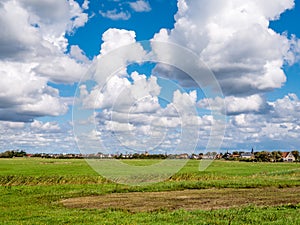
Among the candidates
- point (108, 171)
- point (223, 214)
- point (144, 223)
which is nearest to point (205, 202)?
point (223, 214)

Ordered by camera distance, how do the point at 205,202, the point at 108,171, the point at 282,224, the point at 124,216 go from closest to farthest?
the point at 282,224, the point at 124,216, the point at 205,202, the point at 108,171

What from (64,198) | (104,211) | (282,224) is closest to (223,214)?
(282,224)

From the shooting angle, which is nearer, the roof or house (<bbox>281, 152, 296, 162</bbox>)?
house (<bbox>281, 152, 296, 162</bbox>)

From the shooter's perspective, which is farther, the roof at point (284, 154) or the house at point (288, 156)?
the roof at point (284, 154)

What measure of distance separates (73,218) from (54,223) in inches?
49.0

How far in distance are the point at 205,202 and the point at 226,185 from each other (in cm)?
1333

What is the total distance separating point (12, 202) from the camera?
2711 cm

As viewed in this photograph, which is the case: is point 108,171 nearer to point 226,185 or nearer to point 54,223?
point 226,185

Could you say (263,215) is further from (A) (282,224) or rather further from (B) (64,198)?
(B) (64,198)

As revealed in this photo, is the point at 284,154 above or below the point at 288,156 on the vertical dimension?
above

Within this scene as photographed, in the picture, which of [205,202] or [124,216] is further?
[205,202]

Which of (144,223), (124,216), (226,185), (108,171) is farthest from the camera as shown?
(108,171)

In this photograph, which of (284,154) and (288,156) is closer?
(288,156)

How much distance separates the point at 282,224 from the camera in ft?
49.9
